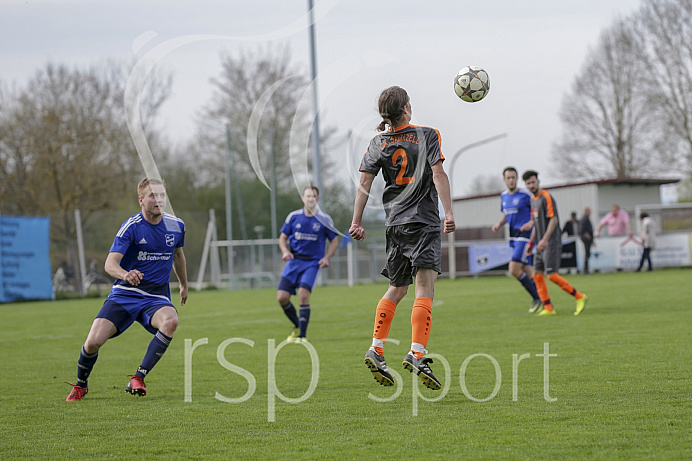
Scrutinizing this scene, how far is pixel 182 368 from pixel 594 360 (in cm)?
425

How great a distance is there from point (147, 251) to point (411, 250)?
239 cm

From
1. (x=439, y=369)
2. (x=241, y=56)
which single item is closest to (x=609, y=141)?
(x=241, y=56)

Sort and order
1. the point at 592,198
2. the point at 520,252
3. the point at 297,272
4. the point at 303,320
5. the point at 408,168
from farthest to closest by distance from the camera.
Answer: the point at 592,198 → the point at 520,252 → the point at 297,272 → the point at 303,320 → the point at 408,168

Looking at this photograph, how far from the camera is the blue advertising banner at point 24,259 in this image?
79.1 ft

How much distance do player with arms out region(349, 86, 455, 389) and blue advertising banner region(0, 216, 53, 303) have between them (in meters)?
20.8

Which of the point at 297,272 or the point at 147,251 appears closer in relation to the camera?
the point at 147,251

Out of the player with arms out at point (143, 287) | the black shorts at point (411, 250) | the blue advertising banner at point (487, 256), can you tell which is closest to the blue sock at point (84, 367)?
the player with arms out at point (143, 287)

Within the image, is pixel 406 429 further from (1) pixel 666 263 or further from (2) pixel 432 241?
(1) pixel 666 263

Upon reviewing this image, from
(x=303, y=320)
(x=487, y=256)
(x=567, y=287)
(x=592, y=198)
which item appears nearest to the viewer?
(x=303, y=320)

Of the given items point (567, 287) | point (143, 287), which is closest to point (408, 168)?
point (143, 287)

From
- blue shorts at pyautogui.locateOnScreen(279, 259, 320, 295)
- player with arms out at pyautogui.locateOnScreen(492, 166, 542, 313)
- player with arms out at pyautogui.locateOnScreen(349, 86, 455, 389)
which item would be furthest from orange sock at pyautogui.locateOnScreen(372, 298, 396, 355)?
player with arms out at pyautogui.locateOnScreen(492, 166, 542, 313)

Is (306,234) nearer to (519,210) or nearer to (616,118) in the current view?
(519,210)

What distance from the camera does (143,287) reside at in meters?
6.91

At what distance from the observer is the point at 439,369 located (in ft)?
24.0
